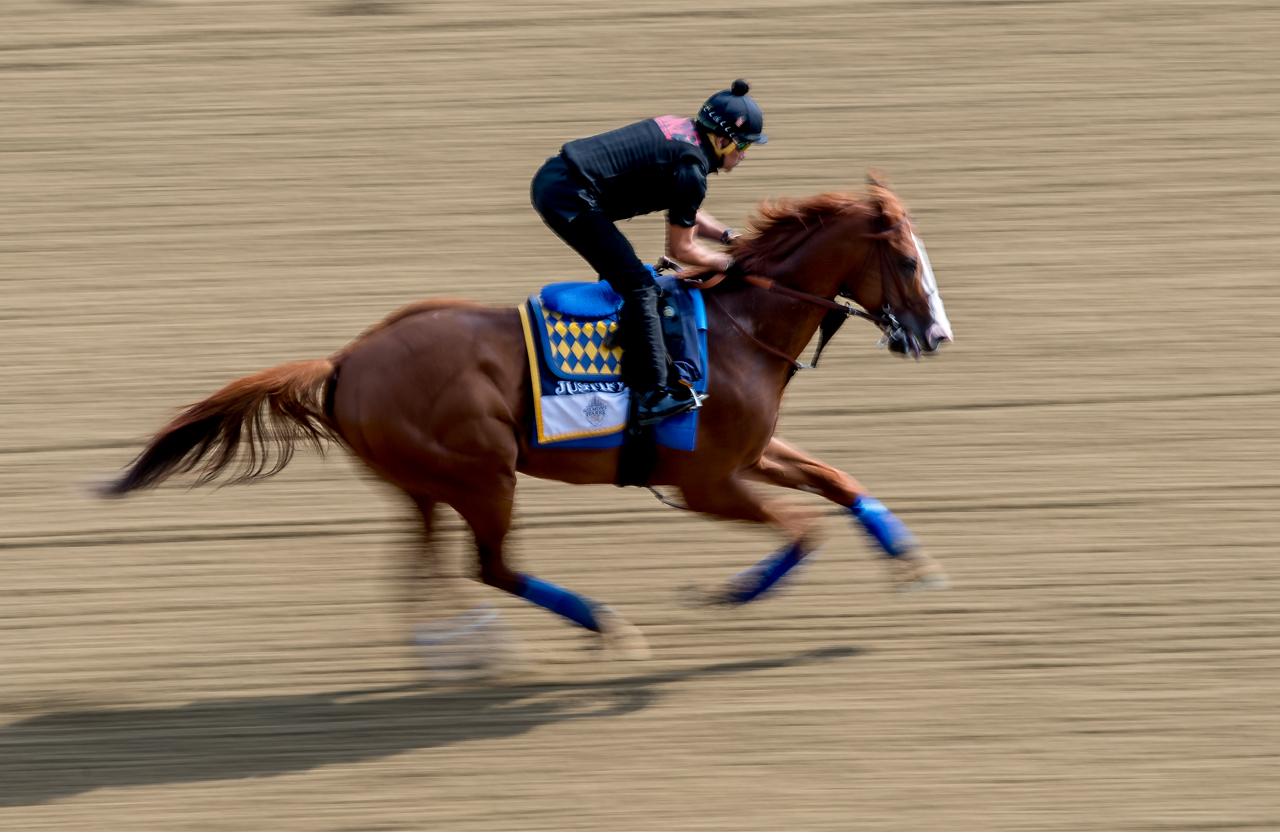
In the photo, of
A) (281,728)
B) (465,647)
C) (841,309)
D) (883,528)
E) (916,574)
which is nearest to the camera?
(281,728)

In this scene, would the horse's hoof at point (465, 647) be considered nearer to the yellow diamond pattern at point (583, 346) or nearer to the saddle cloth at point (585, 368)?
the saddle cloth at point (585, 368)

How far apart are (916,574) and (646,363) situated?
1.67m

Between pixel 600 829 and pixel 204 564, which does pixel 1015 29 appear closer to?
pixel 204 564

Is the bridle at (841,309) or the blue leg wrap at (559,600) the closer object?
the blue leg wrap at (559,600)

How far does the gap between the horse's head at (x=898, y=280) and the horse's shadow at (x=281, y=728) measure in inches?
55.7

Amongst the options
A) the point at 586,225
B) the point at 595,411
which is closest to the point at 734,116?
the point at 586,225

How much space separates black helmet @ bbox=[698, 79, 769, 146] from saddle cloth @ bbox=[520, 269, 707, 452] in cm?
80

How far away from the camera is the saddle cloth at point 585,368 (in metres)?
6.68

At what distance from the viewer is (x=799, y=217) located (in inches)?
280

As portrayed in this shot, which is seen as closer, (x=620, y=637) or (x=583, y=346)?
(x=583, y=346)

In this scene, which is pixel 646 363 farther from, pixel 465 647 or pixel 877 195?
pixel 465 647

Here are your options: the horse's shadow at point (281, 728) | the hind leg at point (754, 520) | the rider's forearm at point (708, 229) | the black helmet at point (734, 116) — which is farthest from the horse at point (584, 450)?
the black helmet at point (734, 116)

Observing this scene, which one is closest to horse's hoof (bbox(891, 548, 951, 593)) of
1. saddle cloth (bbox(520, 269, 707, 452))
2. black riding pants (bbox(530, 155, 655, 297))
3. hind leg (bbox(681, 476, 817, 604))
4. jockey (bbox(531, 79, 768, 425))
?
hind leg (bbox(681, 476, 817, 604))

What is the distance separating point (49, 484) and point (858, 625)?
4345 millimetres
